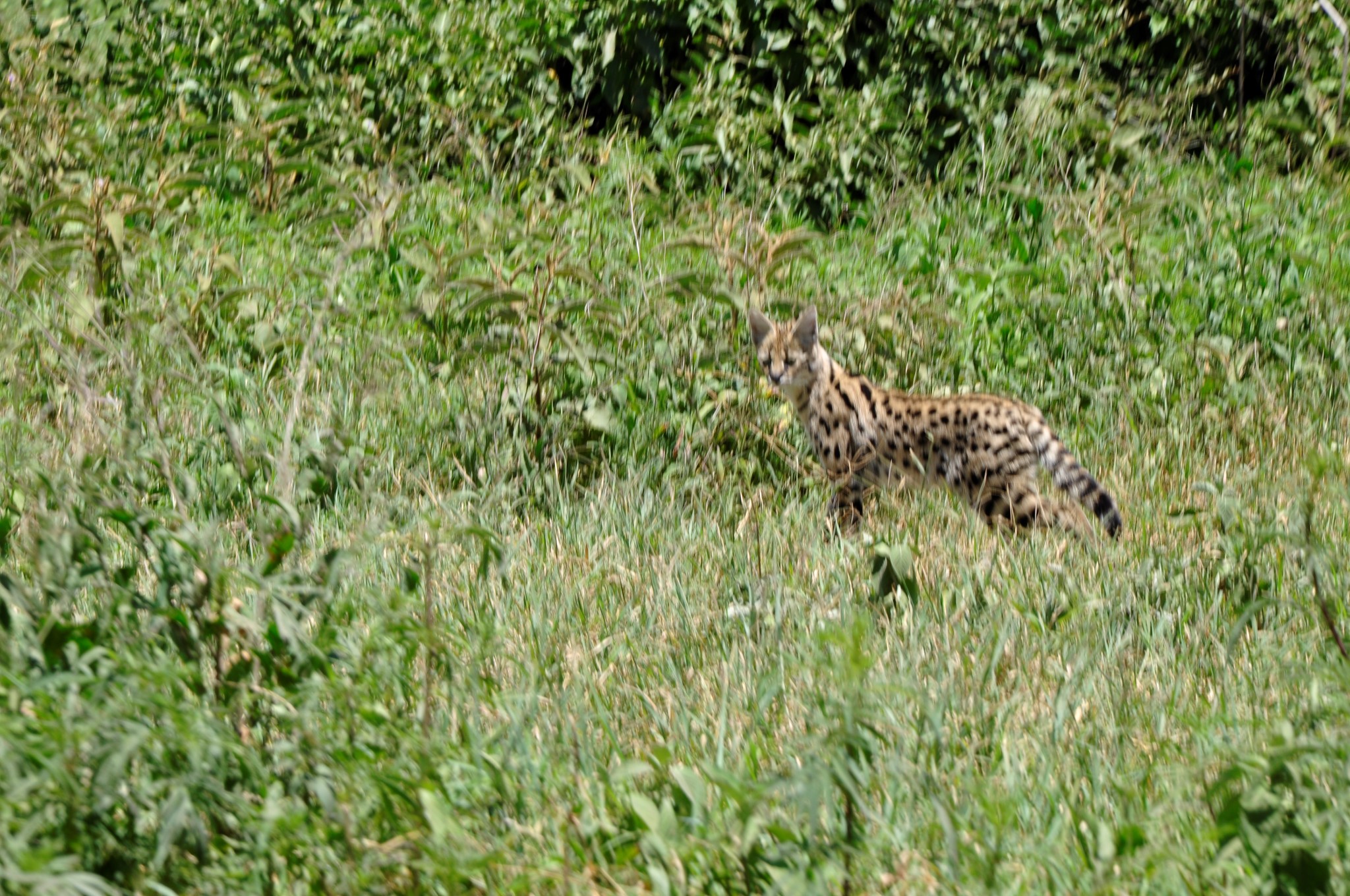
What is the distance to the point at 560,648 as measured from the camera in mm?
4422

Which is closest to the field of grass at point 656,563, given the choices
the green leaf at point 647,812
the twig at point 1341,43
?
the green leaf at point 647,812

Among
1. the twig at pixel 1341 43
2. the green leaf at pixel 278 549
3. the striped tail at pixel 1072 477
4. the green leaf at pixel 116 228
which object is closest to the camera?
the green leaf at pixel 278 549

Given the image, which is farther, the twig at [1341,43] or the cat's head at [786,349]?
the twig at [1341,43]

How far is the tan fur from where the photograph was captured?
5828 millimetres

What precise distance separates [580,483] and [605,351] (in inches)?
25.5

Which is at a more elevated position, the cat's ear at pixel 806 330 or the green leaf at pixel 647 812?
the cat's ear at pixel 806 330

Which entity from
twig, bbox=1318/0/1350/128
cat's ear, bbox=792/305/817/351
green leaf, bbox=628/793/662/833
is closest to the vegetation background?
green leaf, bbox=628/793/662/833

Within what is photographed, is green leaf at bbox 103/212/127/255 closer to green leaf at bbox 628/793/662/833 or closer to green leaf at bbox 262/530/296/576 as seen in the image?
green leaf at bbox 262/530/296/576

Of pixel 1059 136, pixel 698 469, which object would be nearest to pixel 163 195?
pixel 698 469

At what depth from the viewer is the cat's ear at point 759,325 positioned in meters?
6.32

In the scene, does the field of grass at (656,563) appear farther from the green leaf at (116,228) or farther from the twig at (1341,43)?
the twig at (1341,43)

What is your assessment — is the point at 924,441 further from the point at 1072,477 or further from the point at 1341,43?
the point at 1341,43

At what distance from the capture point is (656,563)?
16.4 feet

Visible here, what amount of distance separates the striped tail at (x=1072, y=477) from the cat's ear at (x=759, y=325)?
126 cm
